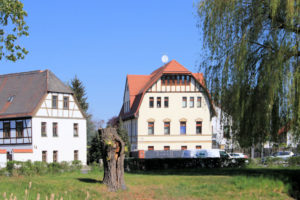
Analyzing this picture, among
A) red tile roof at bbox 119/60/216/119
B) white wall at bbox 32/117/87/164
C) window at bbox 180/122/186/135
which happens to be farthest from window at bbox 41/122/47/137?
window at bbox 180/122/186/135

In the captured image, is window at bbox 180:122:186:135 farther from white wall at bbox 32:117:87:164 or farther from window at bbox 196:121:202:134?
white wall at bbox 32:117:87:164

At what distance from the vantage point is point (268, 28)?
18906mm

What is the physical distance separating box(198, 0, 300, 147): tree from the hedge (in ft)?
34.1

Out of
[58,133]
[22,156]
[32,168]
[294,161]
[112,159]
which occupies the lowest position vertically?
[22,156]

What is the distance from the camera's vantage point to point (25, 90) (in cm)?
4822

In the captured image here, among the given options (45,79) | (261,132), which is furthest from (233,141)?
(45,79)

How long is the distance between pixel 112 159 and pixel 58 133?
100ft

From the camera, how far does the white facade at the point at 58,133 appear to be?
44219 millimetres

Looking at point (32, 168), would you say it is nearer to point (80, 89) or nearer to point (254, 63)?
point (254, 63)

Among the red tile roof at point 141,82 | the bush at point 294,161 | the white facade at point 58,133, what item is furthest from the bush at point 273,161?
the white facade at point 58,133

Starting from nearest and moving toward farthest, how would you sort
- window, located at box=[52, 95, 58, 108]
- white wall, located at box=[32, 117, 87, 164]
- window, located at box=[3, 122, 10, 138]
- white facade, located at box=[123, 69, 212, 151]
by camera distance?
white wall, located at box=[32, 117, 87, 164], window, located at box=[3, 122, 10, 138], window, located at box=[52, 95, 58, 108], white facade, located at box=[123, 69, 212, 151]

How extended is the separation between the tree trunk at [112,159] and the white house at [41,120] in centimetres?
2561

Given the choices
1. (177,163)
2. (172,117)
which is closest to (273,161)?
(177,163)

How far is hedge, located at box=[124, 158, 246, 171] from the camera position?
30.9 meters
